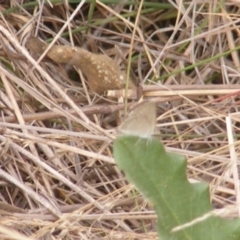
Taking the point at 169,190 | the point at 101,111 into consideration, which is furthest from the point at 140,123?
the point at 101,111

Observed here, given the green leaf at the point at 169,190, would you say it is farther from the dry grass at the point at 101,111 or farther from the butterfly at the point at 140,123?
the dry grass at the point at 101,111

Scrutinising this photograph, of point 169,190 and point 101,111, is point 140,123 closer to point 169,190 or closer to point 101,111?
point 169,190

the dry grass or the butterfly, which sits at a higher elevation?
the butterfly

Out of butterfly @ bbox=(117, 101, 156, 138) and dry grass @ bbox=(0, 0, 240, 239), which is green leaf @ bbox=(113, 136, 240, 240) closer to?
butterfly @ bbox=(117, 101, 156, 138)

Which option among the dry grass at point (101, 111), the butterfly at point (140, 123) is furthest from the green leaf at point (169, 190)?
the dry grass at point (101, 111)

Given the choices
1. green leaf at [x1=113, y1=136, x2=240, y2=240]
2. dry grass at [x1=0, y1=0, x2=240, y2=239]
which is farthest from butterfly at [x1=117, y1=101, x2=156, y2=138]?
dry grass at [x1=0, y1=0, x2=240, y2=239]
